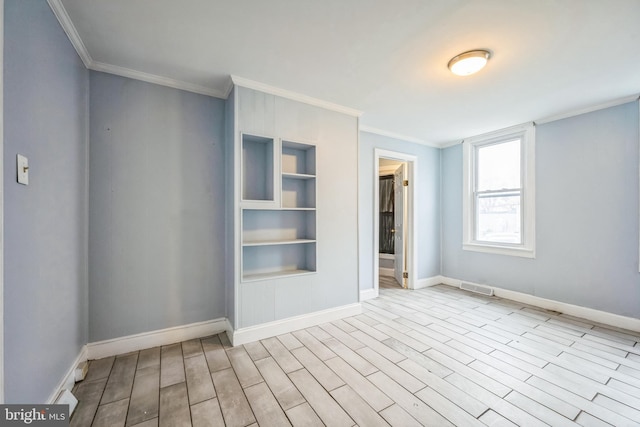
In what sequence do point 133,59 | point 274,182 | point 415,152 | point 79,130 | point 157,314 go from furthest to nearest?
point 415,152
point 274,182
point 157,314
point 133,59
point 79,130

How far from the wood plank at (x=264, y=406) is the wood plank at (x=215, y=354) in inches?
16.7

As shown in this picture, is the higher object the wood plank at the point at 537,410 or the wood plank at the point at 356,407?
the wood plank at the point at 356,407

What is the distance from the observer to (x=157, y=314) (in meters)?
2.47

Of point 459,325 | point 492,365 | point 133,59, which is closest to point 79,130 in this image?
point 133,59

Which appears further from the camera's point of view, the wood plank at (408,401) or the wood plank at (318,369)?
the wood plank at (318,369)

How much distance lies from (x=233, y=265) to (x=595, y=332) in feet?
13.2

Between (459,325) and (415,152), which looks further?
(415,152)

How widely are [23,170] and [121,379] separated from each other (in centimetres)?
166

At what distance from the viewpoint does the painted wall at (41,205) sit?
124 cm

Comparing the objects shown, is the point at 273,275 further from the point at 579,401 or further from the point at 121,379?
the point at 579,401

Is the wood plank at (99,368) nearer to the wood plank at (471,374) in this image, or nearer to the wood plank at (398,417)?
the wood plank at (398,417)

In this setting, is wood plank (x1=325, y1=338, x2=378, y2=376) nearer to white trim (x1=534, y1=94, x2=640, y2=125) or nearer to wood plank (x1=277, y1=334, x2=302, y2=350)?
wood plank (x1=277, y1=334, x2=302, y2=350)

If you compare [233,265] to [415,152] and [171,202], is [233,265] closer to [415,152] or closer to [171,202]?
[171,202]

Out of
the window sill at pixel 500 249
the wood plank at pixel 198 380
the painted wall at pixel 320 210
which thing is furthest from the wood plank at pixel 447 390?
the window sill at pixel 500 249
